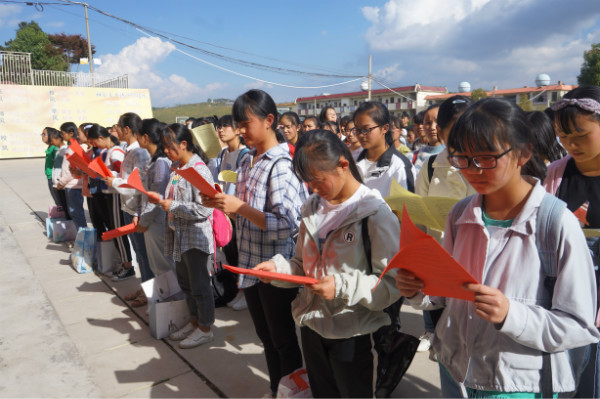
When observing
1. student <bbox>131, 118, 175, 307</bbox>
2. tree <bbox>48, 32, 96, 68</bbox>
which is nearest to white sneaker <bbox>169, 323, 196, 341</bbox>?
student <bbox>131, 118, 175, 307</bbox>

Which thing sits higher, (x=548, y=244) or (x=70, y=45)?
(x=70, y=45)

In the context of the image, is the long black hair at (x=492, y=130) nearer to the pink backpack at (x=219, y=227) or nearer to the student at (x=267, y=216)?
the student at (x=267, y=216)

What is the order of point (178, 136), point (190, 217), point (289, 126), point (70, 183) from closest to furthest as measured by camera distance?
point (190, 217) → point (178, 136) → point (289, 126) → point (70, 183)

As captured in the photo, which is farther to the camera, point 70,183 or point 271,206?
point 70,183

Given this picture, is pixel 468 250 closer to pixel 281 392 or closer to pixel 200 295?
pixel 281 392

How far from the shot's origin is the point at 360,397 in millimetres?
1639

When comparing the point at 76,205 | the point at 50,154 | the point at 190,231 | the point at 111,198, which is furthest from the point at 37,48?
the point at 190,231

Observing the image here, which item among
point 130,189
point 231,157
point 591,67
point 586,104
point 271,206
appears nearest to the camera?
point 586,104

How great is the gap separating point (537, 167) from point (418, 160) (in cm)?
238

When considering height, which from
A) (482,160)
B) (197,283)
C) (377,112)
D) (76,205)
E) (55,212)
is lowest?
(197,283)

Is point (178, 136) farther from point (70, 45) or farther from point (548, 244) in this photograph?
point (70, 45)

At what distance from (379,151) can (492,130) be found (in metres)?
1.78

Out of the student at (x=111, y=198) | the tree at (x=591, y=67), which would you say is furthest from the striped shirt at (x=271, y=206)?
the tree at (x=591, y=67)

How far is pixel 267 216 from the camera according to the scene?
2.00 meters
